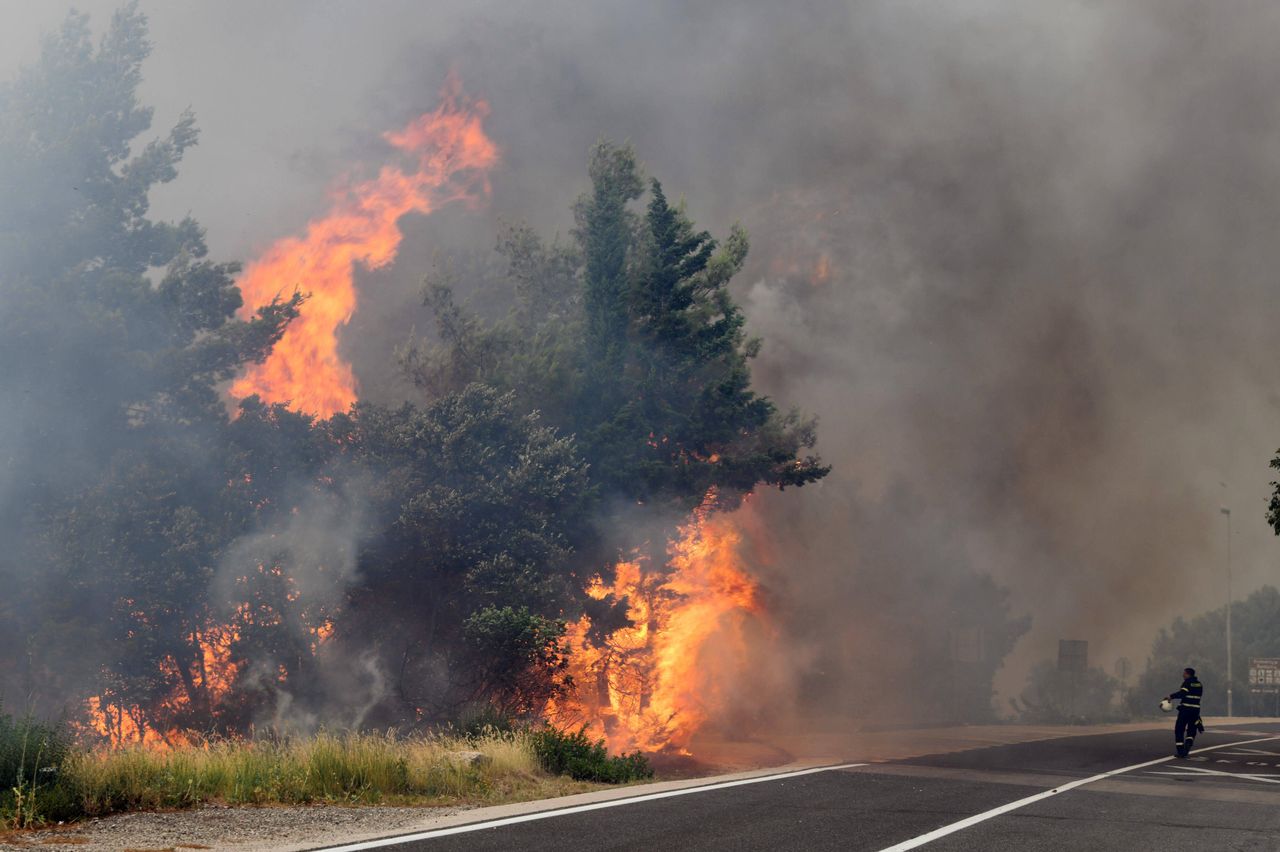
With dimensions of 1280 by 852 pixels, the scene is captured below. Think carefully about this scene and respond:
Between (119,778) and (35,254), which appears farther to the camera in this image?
(35,254)

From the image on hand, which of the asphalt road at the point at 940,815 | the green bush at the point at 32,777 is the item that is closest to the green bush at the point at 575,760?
the asphalt road at the point at 940,815

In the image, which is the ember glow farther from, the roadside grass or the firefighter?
the roadside grass

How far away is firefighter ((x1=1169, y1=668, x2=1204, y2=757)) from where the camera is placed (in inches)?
926

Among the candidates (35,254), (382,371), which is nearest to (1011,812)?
(35,254)

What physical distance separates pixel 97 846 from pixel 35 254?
22272 mm

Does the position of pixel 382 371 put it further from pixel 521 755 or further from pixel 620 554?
pixel 521 755

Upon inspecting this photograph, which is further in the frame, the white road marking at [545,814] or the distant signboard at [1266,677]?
the distant signboard at [1266,677]

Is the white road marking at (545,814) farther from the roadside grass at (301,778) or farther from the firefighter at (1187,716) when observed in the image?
the firefighter at (1187,716)

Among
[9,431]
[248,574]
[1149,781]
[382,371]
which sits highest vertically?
[382,371]

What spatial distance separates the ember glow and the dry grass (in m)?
16.8

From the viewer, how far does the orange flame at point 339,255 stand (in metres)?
35.2

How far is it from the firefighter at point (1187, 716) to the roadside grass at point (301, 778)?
12542 millimetres

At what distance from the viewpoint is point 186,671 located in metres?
26.7

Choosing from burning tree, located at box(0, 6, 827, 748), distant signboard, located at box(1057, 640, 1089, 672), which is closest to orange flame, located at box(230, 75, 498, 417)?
burning tree, located at box(0, 6, 827, 748)
